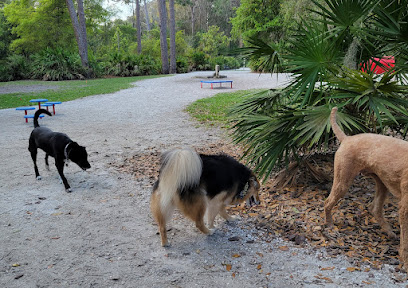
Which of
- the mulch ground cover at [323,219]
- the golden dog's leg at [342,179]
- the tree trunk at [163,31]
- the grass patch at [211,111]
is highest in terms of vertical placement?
the tree trunk at [163,31]

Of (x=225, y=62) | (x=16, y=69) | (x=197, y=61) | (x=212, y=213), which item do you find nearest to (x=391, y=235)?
(x=212, y=213)

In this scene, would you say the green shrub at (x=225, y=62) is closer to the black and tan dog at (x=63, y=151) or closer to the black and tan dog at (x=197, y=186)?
the black and tan dog at (x=63, y=151)

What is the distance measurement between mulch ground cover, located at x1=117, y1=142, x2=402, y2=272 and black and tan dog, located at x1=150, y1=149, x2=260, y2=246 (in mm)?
557

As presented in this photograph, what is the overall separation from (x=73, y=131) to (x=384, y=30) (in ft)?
24.6

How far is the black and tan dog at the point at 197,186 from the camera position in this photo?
10.3 feet

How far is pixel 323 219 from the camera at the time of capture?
3.86m

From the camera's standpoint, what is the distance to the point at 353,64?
4.28m

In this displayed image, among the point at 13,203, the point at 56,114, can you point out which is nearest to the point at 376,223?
the point at 13,203

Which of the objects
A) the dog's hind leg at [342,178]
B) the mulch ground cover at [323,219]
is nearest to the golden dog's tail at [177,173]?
the mulch ground cover at [323,219]

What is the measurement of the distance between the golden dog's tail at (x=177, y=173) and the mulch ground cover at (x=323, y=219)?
3.79 feet

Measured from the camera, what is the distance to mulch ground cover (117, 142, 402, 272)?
3.27m

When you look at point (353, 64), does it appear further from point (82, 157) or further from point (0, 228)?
point (0, 228)

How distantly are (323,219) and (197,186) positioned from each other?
1643 millimetres

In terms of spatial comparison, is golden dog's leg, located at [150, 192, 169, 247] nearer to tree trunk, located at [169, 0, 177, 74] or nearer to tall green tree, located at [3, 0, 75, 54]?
tree trunk, located at [169, 0, 177, 74]
